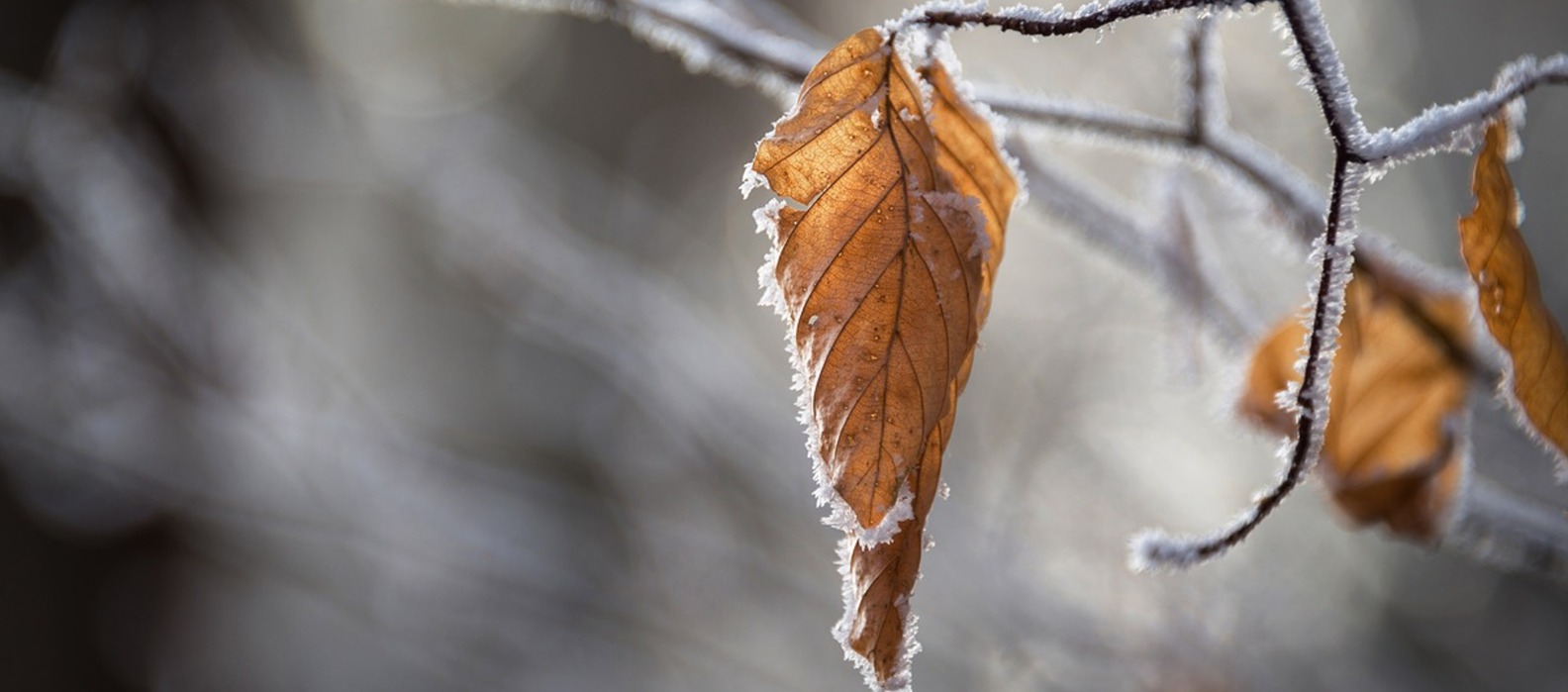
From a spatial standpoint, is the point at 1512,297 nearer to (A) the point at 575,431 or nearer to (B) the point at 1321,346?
(B) the point at 1321,346

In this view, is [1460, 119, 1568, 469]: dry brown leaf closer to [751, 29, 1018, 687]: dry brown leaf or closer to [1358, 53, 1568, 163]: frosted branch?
[1358, 53, 1568, 163]: frosted branch

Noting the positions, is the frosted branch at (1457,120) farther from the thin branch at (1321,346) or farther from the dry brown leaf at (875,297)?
the dry brown leaf at (875,297)

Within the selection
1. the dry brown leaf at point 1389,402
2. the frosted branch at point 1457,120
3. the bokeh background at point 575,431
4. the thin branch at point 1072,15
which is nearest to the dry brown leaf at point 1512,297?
the frosted branch at point 1457,120

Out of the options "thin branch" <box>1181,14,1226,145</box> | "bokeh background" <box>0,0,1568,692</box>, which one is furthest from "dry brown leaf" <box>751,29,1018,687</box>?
"bokeh background" <box>0,0,1568,692</box>

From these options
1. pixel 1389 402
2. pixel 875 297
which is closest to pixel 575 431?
pixel 1389 402

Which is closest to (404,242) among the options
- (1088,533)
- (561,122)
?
(561,122)
